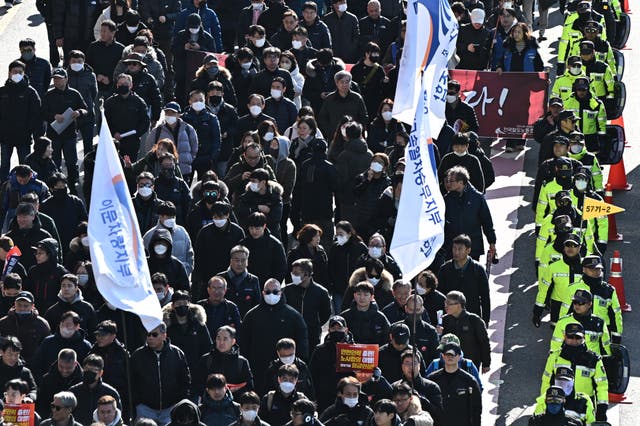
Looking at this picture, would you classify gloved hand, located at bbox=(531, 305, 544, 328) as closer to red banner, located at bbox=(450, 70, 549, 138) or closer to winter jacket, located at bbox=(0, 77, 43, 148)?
red banner, located at bbox=(450, 70, 549, 138)

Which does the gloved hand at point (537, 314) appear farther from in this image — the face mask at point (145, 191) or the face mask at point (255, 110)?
the face mask at point (145, 191)

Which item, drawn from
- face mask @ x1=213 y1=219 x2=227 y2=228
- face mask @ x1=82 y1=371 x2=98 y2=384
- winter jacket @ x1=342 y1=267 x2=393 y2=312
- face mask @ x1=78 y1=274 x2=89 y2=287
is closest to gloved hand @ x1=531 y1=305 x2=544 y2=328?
winter jacket @ x1=342 y1=267 x2=393 y2=312

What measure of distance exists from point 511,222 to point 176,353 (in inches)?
308

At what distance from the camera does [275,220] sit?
72.7 feet

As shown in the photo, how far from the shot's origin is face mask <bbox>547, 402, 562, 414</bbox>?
18.5 m

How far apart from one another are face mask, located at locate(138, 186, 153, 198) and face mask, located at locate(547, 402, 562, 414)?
523 centimetres

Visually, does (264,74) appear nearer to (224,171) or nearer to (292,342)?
(224,171)

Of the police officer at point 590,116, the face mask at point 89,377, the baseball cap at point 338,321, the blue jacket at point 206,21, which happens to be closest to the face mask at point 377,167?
the baseball cap at point 338,321

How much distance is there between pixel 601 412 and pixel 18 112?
844 cm

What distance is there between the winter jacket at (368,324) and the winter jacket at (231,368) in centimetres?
128

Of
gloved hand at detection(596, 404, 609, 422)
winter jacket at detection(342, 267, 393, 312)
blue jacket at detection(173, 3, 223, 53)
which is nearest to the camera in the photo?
gloved hand at detection(596, 404, 609, 422)

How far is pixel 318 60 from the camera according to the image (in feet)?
85.0

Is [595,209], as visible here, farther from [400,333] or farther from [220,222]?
[400,333]

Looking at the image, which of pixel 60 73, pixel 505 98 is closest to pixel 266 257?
pixel 60 73
